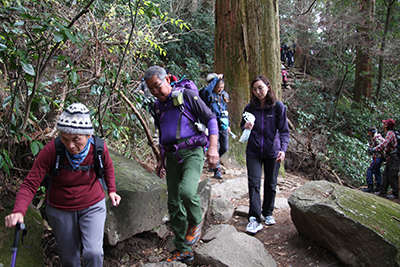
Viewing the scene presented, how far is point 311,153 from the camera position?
8352 millimetres

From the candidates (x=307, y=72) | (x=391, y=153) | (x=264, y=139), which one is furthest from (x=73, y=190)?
(x=307, y=72)

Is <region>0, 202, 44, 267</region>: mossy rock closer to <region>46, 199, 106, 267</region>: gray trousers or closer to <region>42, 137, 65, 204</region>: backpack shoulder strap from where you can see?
<region>46, 199, 106, 267</region>: gray trousers

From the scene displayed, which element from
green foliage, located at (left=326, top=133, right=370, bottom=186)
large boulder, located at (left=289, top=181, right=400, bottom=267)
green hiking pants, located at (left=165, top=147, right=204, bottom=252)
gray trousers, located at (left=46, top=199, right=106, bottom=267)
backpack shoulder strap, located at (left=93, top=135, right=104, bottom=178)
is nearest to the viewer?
gray trousers, located at (left=46, top=199, right=106, bottom=267)

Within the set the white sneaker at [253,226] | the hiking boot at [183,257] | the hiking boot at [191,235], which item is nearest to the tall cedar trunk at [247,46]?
the white sneaker at [253,226]

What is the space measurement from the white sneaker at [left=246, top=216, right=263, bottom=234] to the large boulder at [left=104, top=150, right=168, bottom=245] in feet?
3.75

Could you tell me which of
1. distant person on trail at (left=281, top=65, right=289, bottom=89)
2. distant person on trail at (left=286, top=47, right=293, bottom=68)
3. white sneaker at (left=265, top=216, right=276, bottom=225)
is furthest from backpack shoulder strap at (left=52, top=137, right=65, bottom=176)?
distant person on trail at (left=286, top=47, right=293, bottom=68)

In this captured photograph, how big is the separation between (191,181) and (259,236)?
1542 mm

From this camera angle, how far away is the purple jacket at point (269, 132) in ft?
12.0

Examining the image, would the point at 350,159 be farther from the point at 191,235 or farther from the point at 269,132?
the point at 191,235

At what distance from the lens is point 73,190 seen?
7.38 ft

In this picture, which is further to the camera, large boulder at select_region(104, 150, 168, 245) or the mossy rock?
large boulder at select_region(104, 150, 168, 245)

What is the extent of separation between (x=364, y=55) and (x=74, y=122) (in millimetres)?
15964

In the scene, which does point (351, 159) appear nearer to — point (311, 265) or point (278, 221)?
point (278, 221)

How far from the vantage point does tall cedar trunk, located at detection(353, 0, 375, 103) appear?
43.8ft
